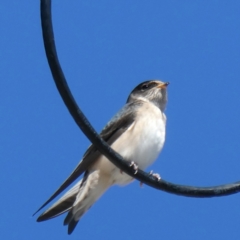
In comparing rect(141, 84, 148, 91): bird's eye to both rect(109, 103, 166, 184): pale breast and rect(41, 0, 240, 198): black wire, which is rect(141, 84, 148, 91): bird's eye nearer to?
rect(109, 103, 166, 184): pale breast

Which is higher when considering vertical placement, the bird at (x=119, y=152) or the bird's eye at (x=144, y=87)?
the bird's eye at (x=144, y=87)

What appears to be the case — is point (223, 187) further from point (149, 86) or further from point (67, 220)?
point (149, 86)

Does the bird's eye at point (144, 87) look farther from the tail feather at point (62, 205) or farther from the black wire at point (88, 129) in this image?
the black wire at point (88, 129)

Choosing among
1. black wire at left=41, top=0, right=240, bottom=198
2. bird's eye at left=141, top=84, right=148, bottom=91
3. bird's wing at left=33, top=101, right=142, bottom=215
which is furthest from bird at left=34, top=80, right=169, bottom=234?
black wire at left=41, top=0, right=240, bottom=198

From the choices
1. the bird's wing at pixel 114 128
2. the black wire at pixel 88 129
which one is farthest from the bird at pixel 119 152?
the black wire at pixel 88 129

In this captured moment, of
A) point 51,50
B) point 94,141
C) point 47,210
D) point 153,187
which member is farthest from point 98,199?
point 51,50

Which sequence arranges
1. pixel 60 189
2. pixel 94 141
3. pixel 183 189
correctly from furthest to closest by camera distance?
pixel 60 189 < pixel 183 189 < pixel 94 141

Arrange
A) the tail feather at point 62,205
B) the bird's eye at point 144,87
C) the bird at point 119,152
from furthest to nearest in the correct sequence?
the bird's eye at point 144,87 → the bird at point 119,152 → the tail feather at point 62,205

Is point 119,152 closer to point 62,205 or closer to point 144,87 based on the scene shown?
point 62,205
